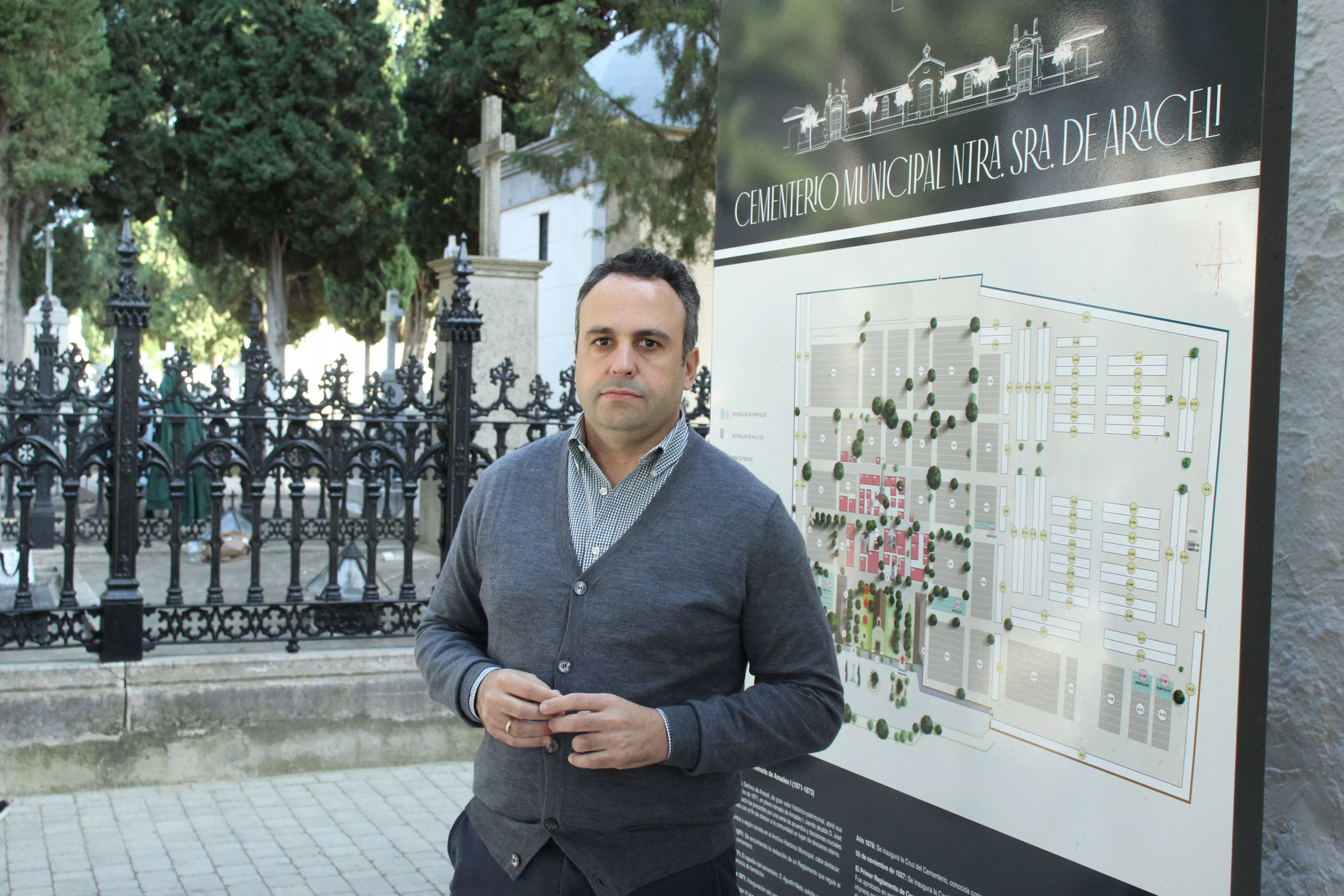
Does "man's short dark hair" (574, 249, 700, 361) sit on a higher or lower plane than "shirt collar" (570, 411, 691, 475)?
higher

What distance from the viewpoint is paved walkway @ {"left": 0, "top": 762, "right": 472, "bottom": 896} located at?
5086 millimetres

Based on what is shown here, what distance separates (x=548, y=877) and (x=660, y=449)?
0.85 meters

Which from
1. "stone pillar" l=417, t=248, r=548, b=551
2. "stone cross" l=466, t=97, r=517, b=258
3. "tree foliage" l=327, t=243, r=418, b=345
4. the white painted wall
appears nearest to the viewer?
"stone pillar" l=417, t=248, r=548, b=551

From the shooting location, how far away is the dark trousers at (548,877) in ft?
7.34

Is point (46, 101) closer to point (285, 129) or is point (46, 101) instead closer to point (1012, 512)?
point (285, 129)

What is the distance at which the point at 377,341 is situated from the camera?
37.6 m

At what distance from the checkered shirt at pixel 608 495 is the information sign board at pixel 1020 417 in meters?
0.66

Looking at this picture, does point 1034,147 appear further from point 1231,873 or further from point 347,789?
point 347,789

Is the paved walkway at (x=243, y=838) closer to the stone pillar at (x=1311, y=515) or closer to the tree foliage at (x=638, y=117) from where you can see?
the stone pillar at (x=1311, y=515)

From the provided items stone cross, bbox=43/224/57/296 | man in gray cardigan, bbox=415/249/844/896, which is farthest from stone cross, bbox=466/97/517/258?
stone cross, bbox=43/224/57/296

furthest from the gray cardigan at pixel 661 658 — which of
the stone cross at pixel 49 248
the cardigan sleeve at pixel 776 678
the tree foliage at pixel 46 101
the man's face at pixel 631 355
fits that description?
the stone cross at pixel 49 248

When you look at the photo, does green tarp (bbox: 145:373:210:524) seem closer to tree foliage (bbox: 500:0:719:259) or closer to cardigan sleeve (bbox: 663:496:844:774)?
tree foliage (bbox: 500:0:719:259)

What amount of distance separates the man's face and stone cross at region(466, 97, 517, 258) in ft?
31.0

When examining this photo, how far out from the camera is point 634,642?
2.21 m
